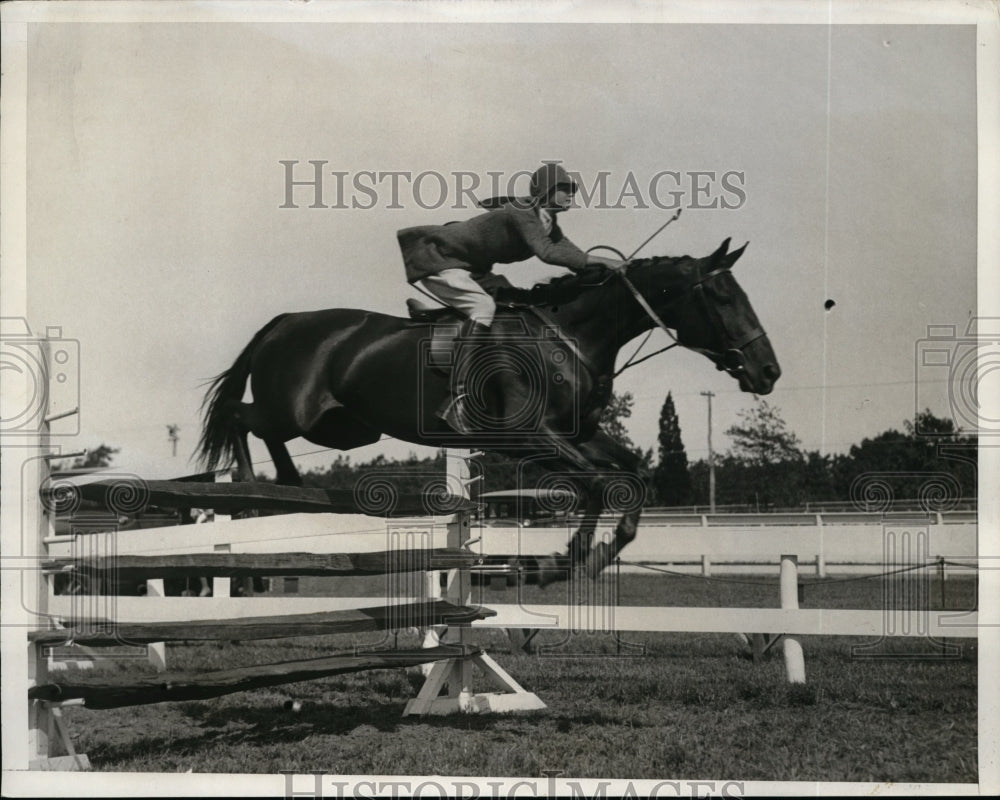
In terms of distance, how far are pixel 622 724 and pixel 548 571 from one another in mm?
703

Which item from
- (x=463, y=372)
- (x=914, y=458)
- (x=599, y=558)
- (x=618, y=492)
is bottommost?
(x=599, y=558)

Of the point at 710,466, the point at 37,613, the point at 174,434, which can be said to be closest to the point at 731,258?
the point at 710,466

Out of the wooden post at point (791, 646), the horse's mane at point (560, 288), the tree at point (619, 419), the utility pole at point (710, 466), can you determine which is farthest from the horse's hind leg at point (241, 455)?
the wooden post at point (791, 646)

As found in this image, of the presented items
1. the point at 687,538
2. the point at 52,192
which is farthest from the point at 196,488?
the point at 687,538

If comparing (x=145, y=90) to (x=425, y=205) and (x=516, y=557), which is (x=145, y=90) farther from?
(x=516, y=557)

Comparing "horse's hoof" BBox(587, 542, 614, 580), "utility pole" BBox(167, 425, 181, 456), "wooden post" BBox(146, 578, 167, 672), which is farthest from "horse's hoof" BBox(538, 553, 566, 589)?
"wooden post" BBox(146, 578, 167, 672)

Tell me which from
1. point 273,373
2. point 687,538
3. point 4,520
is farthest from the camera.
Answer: point 687,538

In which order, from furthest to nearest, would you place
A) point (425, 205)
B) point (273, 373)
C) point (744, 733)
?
point (273, 373)
point (425, 205)
point (744, 733)

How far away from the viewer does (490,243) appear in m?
4.11

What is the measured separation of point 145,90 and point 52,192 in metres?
0.51

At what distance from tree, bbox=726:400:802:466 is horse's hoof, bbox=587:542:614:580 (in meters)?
1.00

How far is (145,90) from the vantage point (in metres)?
3.88

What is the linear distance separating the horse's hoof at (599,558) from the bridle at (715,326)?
918 mm

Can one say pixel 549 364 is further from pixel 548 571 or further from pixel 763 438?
pixel 763 438
